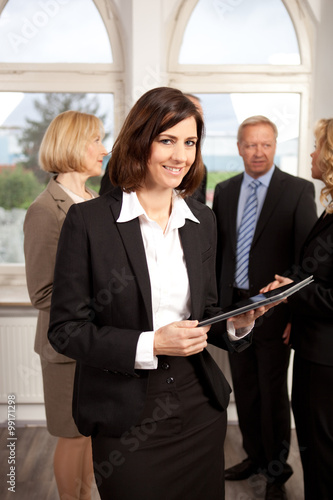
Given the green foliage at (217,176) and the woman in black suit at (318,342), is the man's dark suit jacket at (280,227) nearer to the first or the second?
the woman in black suit at (318,342)

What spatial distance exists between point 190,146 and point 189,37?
2678mm

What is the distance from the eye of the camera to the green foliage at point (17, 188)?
3.91m

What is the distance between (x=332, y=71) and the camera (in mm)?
3602

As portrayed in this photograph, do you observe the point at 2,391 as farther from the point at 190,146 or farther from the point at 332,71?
the point at 332,71

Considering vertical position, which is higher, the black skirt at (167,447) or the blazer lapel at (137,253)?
the blazer lapel at (137,253)

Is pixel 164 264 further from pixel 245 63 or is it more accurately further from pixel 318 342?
pixel 245 63

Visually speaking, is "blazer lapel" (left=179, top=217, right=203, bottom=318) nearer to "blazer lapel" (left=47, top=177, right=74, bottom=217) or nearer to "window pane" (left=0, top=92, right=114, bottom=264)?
"blazer lapel" (left=47, top=177, right=74, bottom=217)

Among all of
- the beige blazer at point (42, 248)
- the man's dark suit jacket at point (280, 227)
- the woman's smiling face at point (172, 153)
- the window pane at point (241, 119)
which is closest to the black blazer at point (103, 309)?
the woman's smiling face at point (172, 153)

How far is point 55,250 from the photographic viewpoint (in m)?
1.99

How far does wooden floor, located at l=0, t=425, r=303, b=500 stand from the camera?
2654 millimetres

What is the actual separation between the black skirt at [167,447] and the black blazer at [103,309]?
54mm

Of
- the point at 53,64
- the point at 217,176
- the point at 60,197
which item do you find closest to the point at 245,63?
the point at 217,176

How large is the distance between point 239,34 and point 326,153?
6.71 ft

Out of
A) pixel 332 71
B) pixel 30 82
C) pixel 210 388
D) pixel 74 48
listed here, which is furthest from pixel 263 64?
pixel 210 388
